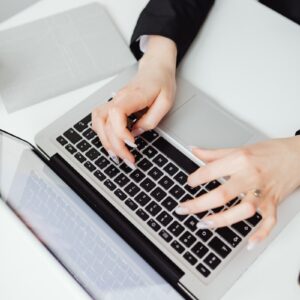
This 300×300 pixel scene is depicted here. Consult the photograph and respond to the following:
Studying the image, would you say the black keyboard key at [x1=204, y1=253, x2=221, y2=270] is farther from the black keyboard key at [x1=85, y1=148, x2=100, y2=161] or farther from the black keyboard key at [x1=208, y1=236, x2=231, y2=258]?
the black keyboard key at [x1=85, y1=148, x2=100, y2=161]

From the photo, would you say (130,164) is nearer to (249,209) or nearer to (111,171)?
(111,171)

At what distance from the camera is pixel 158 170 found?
643 millimetres

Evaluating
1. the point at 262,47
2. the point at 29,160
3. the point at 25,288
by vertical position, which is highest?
the point at 262,47

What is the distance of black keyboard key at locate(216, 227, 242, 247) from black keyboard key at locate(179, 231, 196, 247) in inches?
1.5

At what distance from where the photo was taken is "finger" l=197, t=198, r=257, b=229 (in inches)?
22.3

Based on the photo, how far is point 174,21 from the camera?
2.64ft

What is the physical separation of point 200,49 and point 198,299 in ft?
1.52

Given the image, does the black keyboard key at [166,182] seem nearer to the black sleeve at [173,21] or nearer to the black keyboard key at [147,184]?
the black keyboard key at [147,184]

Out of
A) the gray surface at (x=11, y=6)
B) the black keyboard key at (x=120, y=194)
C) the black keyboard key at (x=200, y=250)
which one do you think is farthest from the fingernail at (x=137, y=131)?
the gray surface at (x=11, y=6)

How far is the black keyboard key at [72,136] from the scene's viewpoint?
68cm

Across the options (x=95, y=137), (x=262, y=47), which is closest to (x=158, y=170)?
(x=95, y=137)

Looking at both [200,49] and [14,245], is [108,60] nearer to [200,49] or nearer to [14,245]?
[200,49]

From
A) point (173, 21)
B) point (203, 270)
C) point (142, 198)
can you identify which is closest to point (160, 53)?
point (173, 21)

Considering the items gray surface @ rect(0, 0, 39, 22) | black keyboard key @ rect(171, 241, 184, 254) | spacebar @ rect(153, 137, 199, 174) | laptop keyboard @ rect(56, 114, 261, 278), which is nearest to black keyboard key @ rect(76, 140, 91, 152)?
laptop keyboard @ rect(56, 114, 261, 278)
